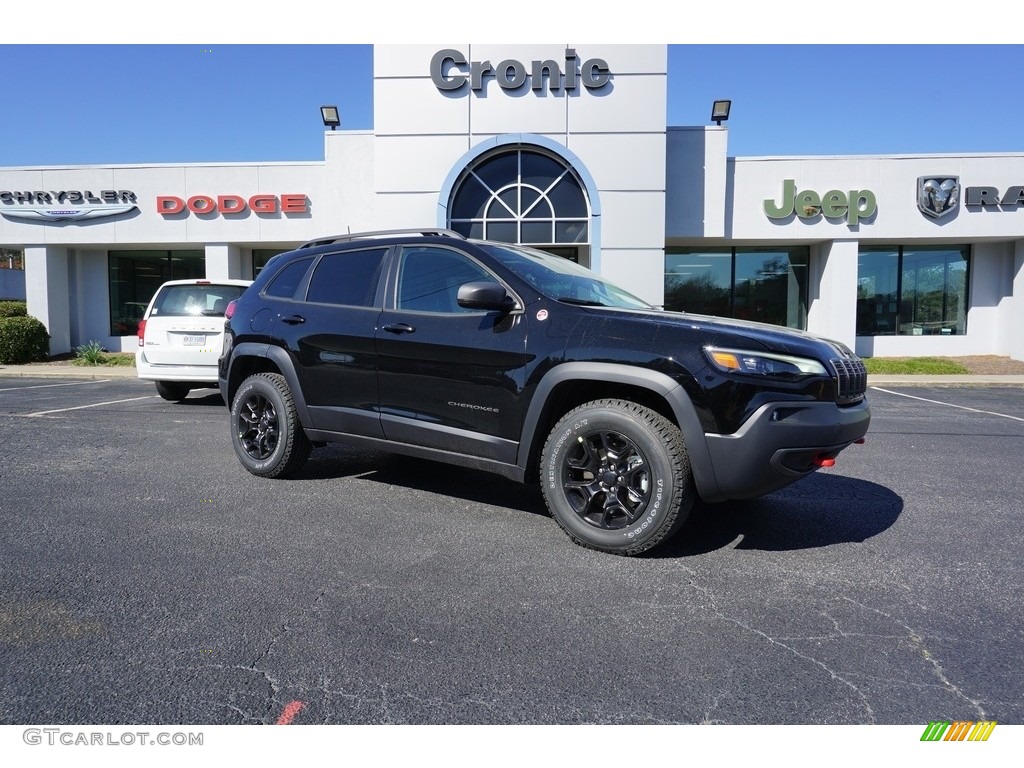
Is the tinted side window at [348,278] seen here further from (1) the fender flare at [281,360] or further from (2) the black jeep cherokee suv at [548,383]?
(1) the fender flare at [281,360]

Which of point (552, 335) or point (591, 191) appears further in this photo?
point (591, 191)

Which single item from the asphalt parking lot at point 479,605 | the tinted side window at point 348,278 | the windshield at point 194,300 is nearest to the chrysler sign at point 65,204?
the windshield at point 194,300

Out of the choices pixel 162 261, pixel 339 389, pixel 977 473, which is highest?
pixel 162 261

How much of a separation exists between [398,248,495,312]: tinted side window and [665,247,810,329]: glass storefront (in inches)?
611

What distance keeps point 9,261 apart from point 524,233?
61450 millimetres

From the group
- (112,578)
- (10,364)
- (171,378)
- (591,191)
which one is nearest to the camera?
(112,578)

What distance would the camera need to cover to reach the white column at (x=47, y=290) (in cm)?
1917

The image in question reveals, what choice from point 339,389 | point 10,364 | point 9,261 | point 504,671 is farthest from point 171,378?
point 9,261

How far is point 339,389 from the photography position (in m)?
4.89

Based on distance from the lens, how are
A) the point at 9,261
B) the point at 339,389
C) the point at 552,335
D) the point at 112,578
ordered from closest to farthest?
the point at 112,578 → the point at 552,335 → the point at 339,389 → the point at 9,261

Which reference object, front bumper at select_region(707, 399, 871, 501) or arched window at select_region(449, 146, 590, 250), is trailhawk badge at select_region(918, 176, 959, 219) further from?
front bumper at select_region(707, 399, 871, 501)

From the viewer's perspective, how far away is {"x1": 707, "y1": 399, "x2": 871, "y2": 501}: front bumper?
341cm

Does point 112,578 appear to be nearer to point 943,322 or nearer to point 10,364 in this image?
point 10,364

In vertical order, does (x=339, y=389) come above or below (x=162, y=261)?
below
